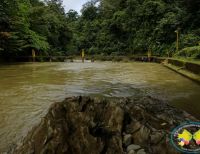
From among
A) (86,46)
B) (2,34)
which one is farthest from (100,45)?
(2,34)

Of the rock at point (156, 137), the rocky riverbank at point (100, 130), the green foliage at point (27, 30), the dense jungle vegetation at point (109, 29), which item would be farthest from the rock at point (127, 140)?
the green foliage at point (27, 30)

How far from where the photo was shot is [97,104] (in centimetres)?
435

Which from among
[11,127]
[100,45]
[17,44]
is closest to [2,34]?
[17,44]

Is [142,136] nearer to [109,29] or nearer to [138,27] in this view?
[138,27]

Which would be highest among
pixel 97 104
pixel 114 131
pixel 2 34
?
pixel 2 34

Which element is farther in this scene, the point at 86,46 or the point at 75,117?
the point at 86,46

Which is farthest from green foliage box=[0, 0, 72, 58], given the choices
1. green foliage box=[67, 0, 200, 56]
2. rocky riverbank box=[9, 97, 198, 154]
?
rocky riverbank box=[9, 97, 198, 154]

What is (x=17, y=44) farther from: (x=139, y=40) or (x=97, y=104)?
(x=97, y=104)

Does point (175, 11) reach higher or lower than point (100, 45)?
higher

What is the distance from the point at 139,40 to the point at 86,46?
526 inches

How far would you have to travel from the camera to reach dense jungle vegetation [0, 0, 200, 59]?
23.3m

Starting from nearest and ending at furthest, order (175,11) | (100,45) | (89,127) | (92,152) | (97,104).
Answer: (92,152), (89,127), (97,104), (175,11), (100,45)

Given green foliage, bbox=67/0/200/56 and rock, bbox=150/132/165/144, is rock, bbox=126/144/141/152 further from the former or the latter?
green foliage, bbox=67/0/200/56

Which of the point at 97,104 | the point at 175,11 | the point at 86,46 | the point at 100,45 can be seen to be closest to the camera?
the point at 97,104
